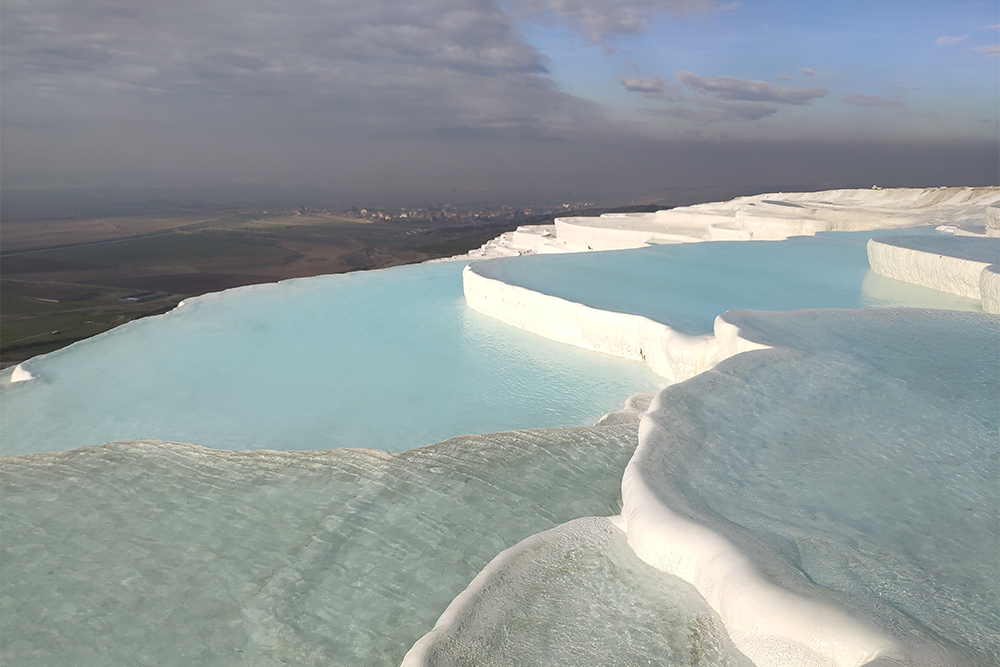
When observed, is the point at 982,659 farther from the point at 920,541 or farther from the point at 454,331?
the point at 454,331

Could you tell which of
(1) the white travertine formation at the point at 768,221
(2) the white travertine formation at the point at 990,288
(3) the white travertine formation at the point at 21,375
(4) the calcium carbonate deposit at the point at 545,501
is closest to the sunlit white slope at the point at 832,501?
(4) the calcium carbonate deposit at the point at 545,501

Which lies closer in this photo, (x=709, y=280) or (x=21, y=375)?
(x=21, y=375)

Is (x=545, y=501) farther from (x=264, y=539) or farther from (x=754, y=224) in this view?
(x=754, y=224)

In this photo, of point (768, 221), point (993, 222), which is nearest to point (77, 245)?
point (768, 221)

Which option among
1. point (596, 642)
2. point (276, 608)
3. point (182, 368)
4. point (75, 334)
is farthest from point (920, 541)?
point (75, 334)

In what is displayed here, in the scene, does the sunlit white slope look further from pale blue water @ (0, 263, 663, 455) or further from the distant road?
the distant road

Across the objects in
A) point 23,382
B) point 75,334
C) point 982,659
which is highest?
point 982,659
